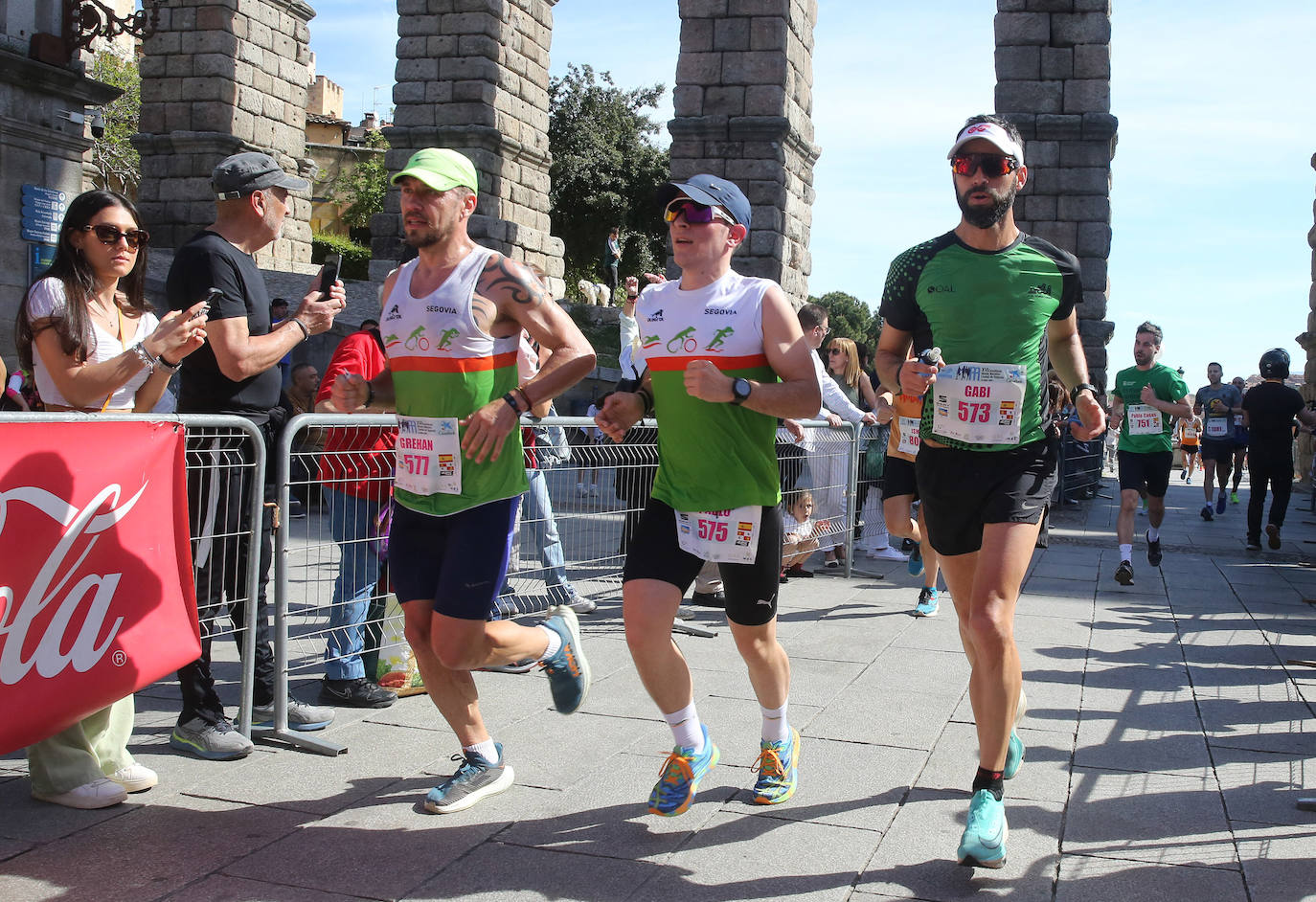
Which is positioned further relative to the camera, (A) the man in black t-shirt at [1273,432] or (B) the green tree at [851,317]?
(B) the green tree at [851,317]

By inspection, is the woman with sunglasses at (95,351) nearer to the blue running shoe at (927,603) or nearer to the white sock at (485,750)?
the white sock at (485,750)

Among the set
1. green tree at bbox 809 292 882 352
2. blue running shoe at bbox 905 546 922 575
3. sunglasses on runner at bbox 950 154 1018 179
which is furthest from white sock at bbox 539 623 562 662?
green tree at bbox 809 292 882 352

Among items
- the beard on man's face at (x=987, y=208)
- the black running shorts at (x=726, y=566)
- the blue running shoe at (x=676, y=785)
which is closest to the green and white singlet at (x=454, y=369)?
the black running shorts at (x=726, y=566)

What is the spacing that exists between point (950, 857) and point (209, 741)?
277 centimetres

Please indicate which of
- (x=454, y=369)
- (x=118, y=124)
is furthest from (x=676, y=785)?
(x=118, y=124)

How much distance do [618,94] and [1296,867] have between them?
50.8 m

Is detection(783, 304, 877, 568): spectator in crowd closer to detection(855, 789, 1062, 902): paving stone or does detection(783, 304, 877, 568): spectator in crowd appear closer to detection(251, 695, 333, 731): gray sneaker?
detection(251, 695, 333, 731): gray sneaker

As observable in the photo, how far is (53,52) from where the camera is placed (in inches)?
438

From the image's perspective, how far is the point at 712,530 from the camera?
12.7 feet

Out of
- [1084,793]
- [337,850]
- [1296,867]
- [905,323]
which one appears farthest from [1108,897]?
[337,850]

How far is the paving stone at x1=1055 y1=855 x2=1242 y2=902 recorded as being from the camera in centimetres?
A: 335

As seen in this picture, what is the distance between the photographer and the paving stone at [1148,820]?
369 centimetres

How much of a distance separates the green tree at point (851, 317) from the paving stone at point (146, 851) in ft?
294

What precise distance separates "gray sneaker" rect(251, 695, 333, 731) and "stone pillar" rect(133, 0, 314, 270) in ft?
48.7
